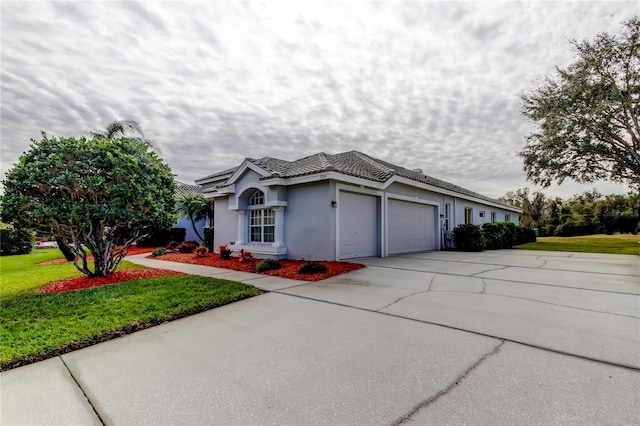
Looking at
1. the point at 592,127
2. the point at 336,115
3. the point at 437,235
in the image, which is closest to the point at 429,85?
the point at 336,115

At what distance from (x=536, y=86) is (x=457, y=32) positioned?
1505 cm

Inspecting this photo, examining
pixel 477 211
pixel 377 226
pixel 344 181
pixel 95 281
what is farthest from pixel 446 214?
pixel 95 281

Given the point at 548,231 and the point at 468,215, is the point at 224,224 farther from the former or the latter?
the point at 548,231

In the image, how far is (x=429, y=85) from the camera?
10.4 meters

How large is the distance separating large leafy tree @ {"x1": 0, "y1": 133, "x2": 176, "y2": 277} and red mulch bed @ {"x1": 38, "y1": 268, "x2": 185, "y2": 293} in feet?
1.15

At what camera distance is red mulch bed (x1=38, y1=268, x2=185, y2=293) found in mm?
7273

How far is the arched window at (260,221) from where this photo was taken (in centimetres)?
1247

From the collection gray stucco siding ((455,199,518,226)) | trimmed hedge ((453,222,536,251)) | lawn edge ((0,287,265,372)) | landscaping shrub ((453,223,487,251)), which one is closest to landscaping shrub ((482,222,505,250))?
trimmed hedge ((453,222,536,251))

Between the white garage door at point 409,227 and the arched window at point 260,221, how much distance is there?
514cm

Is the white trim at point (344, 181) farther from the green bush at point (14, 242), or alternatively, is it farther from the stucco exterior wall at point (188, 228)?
the green bush at point (14, 242)

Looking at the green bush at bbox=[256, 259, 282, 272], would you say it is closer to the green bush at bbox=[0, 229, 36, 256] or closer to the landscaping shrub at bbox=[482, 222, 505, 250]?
the landscaping shrub at bbox=[482, 222, 505, 250]

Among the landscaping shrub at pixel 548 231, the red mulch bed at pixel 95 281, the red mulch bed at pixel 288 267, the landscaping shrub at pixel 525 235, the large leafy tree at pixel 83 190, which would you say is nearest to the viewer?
the large leafy tree at pixel 83 190

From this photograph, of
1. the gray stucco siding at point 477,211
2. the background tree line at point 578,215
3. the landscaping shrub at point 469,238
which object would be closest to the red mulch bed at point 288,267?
the landscaping shrub at point 469,238

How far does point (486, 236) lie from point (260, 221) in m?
13.0
